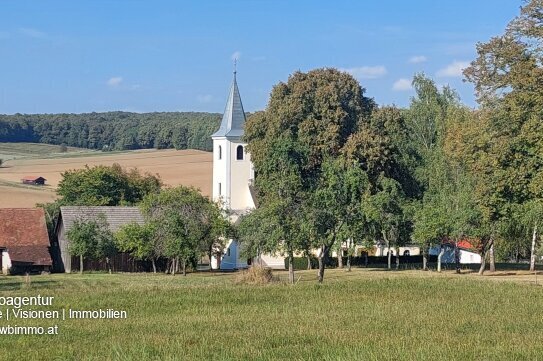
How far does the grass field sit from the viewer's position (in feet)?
52.6

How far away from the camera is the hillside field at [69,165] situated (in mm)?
100688

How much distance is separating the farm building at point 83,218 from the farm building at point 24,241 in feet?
4.18

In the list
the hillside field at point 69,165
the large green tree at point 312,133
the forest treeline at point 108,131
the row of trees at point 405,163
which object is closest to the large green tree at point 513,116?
the row of trees at point 405,163

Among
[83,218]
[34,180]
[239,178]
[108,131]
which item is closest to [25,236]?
[83,218]

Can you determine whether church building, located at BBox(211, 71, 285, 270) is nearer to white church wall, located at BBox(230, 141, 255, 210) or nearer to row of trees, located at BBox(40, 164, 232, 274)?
white church wall, located at BBox(230, 141, 255, 210)

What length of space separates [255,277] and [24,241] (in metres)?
38.6

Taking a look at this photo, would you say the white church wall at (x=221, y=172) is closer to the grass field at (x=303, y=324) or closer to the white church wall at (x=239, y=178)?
the white church wall at (x=239, y=178)

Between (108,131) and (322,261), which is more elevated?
(108,131)

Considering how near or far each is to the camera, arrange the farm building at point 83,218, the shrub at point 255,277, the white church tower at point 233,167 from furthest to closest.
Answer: the white church tower at point 233,167 < the farm building at point 83,218 < the shrub at point 255,277

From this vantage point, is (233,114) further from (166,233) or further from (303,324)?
(303,324)

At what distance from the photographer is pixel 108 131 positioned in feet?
541

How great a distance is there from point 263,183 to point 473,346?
4634 centimetres

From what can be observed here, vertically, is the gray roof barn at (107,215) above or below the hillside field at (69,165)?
below

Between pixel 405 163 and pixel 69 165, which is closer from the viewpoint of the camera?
pixel 405 163
